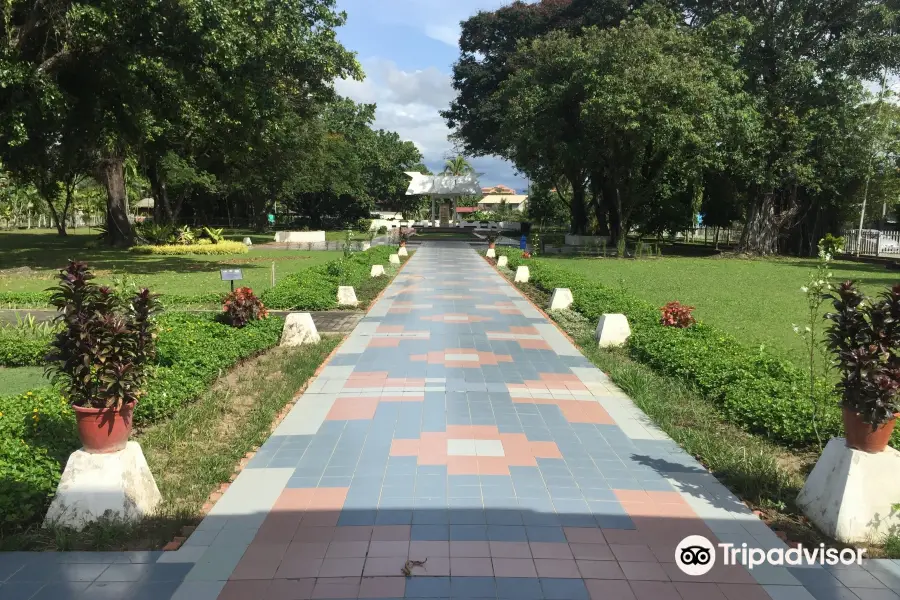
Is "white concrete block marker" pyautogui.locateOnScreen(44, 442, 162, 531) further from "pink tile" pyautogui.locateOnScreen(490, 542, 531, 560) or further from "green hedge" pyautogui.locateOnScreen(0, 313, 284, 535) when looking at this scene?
"pink tile" pyautogui.locateOnScreen(490, 542, 531, 560)

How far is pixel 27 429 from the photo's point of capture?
4742mm

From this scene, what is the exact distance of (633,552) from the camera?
372 centimetres

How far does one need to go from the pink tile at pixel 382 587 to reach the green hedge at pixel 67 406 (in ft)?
6.60

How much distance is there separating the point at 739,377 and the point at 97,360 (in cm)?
555

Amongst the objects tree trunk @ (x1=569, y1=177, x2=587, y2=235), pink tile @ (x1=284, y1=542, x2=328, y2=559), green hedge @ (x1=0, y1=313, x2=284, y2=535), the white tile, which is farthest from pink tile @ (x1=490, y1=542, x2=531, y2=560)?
tree trunk @ (x1=569, y1=177, x2=587, y2=235)

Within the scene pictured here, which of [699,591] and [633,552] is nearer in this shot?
[699,591]

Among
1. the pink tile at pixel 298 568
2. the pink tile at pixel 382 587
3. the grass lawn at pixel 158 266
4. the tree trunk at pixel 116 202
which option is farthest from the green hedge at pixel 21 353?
the tree trunk at pixel 116 202

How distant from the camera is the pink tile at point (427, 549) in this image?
3.65m

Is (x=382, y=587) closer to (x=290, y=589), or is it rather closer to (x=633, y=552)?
(x=290, y=589)

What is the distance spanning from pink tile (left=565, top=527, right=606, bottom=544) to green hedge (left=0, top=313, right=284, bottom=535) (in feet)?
9.25

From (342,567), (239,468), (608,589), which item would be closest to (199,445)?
(239,468)

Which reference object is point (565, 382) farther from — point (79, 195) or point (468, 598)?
point (79, 195)

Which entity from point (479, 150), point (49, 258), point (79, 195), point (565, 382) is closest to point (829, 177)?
point (479, 150)

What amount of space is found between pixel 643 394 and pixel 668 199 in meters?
28.4
